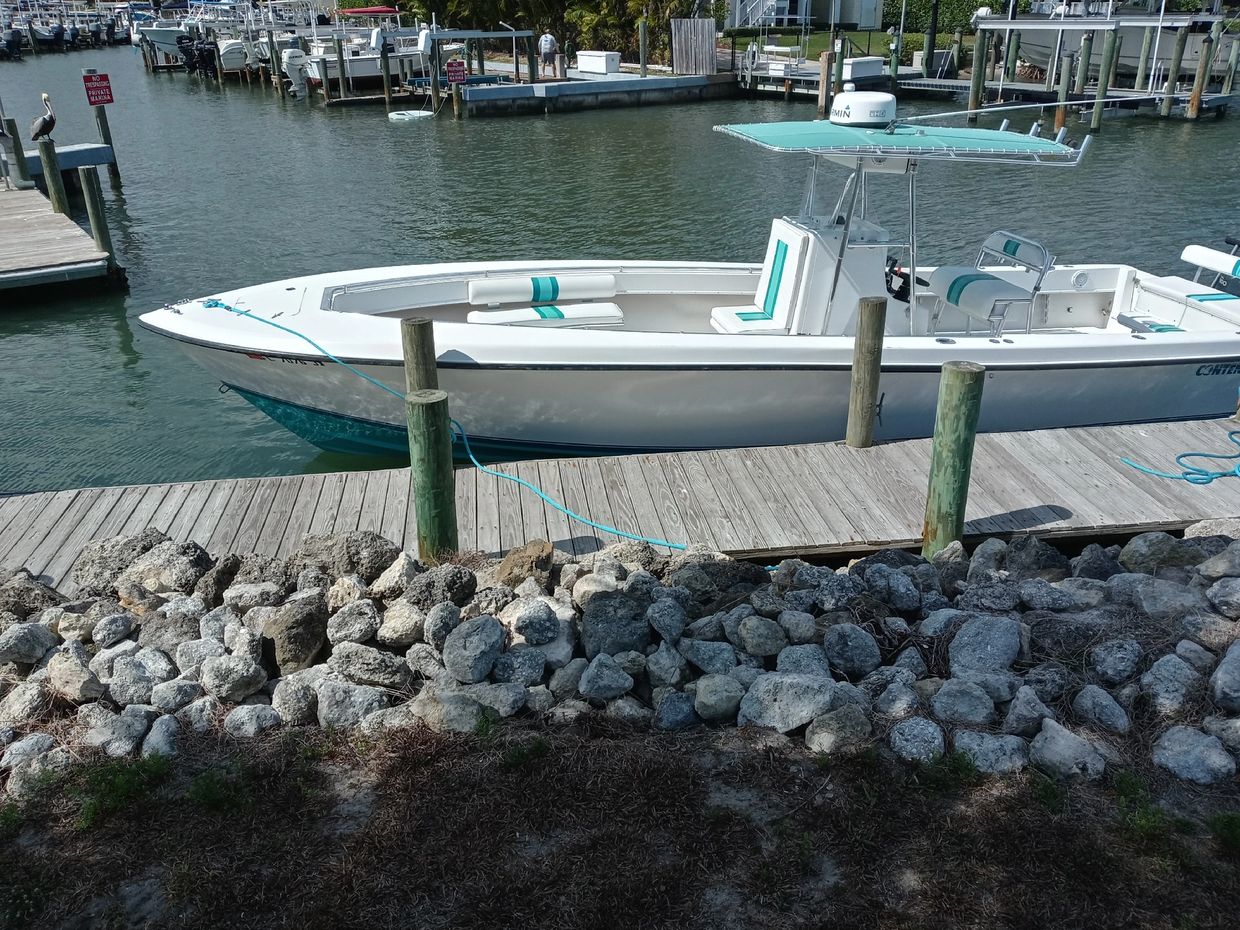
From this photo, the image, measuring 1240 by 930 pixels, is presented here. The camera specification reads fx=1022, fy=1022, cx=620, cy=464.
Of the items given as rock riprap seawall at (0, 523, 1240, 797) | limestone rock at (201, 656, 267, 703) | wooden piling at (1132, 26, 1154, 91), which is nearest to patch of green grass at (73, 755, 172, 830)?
rock riprap seawall at (0, 523, 1240, 797)

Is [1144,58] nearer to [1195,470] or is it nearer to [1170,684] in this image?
[1195,470]

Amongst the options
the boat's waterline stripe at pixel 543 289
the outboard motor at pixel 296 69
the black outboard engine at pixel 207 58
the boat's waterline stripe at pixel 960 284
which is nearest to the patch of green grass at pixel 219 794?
the boat's waterline stripe at pixel 543 289

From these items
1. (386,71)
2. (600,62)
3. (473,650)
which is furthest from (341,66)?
(473,650)

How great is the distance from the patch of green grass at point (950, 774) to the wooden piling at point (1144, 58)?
2997 centimetres

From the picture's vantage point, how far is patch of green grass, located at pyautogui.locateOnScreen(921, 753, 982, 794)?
3.41 metres

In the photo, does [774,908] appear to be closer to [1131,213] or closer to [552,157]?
[1131,213]

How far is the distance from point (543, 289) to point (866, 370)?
2.82 meters

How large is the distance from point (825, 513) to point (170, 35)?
167ft

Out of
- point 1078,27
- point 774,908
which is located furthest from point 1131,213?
point 774,908

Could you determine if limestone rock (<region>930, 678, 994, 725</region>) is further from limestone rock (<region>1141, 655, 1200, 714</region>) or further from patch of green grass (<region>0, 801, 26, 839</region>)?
patch of green grass (<region>0, 801, 26, 839</region>)

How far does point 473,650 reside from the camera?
4.04 metres

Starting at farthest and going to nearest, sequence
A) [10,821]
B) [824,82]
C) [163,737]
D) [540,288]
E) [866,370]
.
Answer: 1. [824,82]
2. [540,288]
3. [866,370]
4. [163,737]
5. [10,821]

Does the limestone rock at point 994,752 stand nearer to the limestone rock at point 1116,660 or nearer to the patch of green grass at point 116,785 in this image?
the limestone rock at point 1116,660

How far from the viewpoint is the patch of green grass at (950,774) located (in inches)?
134
